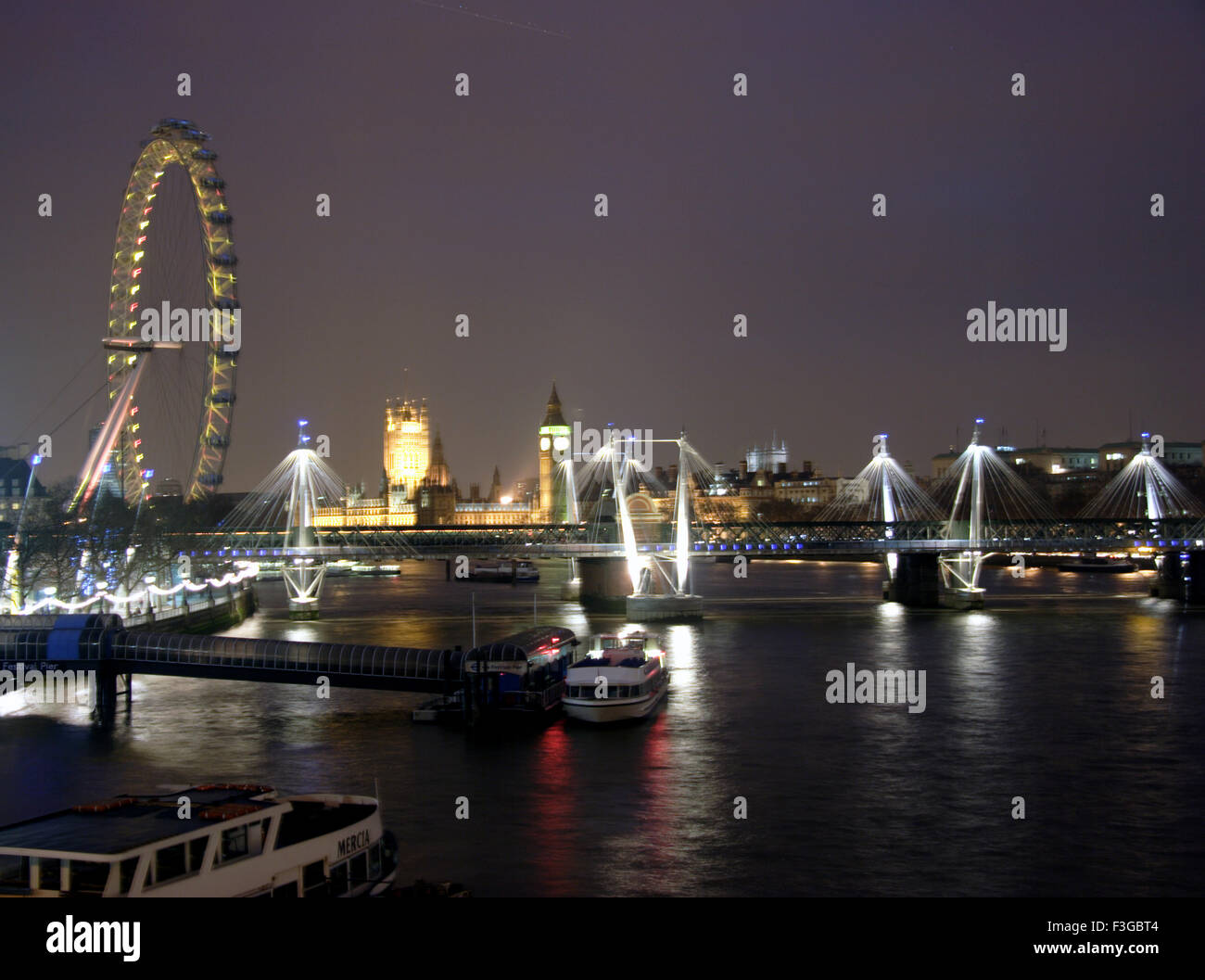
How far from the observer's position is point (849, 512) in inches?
4375

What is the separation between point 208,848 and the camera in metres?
10.1

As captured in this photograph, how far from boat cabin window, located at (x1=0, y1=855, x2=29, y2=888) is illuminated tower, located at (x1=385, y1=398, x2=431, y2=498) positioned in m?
151

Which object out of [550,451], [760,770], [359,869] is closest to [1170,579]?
[760,770]

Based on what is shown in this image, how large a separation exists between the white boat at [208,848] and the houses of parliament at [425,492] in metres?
123

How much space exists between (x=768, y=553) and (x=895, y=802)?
37.1 m

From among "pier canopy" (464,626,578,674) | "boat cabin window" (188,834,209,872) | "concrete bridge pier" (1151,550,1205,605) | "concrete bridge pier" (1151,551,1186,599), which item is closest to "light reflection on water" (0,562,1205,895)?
"pier canopy" (464,626,578,674)

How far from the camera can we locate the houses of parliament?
148m

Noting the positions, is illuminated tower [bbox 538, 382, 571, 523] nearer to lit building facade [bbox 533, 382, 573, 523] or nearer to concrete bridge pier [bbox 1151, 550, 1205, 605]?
lit building facade [bbox 533, 382, 573, 523]

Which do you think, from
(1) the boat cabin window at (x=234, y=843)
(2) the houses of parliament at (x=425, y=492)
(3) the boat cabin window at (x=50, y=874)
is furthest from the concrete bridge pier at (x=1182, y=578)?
(2) the houses of parliament at (x=425, y=492)

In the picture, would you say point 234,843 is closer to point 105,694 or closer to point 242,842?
point 242,842

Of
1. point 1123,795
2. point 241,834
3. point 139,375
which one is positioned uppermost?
point 139,375
